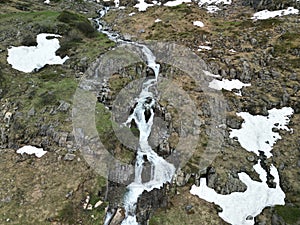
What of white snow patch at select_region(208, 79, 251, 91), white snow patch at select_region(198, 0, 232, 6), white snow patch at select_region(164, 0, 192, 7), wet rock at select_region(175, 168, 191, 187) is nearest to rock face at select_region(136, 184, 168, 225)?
wet rock at select_region(175, 168, 191, 187)

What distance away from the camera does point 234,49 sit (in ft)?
165

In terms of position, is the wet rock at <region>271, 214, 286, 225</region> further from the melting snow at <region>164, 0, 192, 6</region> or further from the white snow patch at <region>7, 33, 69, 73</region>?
the melting snow at <region>164, 0, 192, 6</region>

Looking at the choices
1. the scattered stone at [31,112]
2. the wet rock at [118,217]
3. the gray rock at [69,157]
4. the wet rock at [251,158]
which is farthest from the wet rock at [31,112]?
the wet rock at [251,158]

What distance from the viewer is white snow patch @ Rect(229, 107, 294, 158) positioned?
3061 centimetres

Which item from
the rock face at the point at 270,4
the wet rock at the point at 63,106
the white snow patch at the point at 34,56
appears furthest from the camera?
the rock face at the point at 270,4

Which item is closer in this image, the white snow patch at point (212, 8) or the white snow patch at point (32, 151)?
the white snow patch at point (32, 151)

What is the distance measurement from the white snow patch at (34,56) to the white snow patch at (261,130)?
88.8 ft

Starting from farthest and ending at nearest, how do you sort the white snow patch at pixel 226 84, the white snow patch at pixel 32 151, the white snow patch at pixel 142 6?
the white snow patch at pixel 142 6
the white snow patch at pixel 226 84
the white snow patch at pixel 32 151

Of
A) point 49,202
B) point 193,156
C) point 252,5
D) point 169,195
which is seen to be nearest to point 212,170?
point 193,156

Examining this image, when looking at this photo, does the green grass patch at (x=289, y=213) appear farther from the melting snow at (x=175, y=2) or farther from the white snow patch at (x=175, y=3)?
the melting snow at (x=175, y=2)

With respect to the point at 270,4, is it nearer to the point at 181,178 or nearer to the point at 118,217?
the point at 181,178

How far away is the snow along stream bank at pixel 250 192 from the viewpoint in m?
23.6

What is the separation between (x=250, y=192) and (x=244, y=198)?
96 cm

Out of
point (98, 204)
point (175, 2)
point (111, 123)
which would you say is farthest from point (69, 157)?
point (175, 2)
